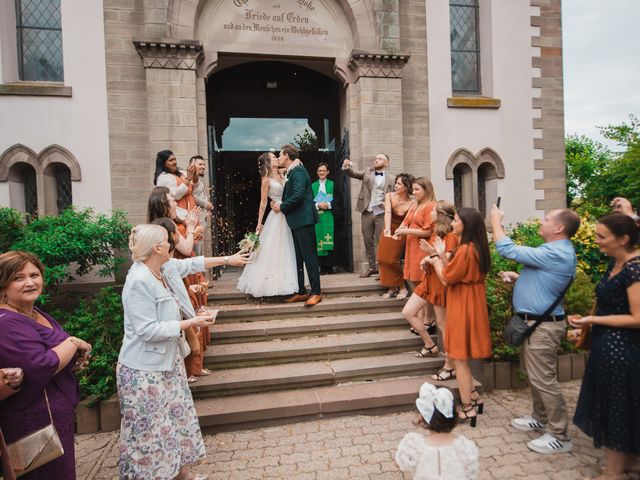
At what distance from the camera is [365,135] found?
805cm

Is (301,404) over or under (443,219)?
under

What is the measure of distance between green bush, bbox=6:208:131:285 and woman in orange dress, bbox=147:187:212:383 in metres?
1.86

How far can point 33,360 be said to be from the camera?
2.27m

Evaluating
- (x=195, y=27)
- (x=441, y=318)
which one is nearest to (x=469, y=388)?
(x=441, y=318)

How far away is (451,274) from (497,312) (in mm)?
1604

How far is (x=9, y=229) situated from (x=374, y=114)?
6590mm

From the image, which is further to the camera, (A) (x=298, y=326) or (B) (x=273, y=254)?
(B) (x=273, y=254)

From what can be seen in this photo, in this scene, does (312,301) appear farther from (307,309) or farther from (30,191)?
(30,191)

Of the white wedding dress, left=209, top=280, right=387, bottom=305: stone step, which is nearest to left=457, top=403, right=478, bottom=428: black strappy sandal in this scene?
left=209, top=280, right=387, bottom=305: stone step

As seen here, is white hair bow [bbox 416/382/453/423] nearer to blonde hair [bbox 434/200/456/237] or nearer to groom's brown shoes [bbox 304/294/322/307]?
blonde hair [bbox 434/200/456/237]

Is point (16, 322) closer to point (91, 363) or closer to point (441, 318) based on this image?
point (91, 363)

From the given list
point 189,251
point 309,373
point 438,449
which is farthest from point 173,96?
point 438,449

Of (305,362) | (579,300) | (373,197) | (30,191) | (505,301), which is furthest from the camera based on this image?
(30,191)

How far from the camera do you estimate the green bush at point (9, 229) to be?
18.6 feet
